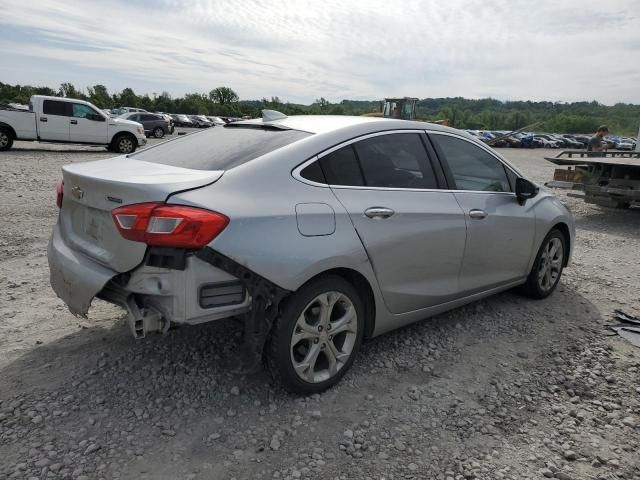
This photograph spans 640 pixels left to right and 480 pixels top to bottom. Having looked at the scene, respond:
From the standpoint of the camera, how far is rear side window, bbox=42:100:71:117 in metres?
16.2

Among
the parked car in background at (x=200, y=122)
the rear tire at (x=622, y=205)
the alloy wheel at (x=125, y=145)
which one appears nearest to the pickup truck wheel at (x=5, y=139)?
the alloy wheel at (x=125, y=145)

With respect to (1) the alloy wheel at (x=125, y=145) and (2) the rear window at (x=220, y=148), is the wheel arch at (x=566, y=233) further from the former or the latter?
(1) the alloy wheel at (x=125, y=145)

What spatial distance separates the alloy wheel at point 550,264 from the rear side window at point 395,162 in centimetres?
183

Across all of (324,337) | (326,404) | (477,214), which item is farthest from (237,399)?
(477,214)

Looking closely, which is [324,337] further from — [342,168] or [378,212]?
[342,168]

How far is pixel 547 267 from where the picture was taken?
4.78m

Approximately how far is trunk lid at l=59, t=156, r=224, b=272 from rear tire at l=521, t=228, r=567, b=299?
3.29m

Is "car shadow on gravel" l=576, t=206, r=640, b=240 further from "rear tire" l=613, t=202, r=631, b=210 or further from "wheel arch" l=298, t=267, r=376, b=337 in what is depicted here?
"wheel arch" l=298, t=267, r=376, b=337

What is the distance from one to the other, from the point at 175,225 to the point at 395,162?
5.34 feet

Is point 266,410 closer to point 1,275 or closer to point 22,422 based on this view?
point 22,422

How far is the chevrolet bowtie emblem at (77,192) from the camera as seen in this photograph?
9.55ft

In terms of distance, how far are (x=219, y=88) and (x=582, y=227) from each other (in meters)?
101

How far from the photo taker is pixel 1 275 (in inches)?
181

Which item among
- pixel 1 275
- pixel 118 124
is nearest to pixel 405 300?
pixel 1 275
